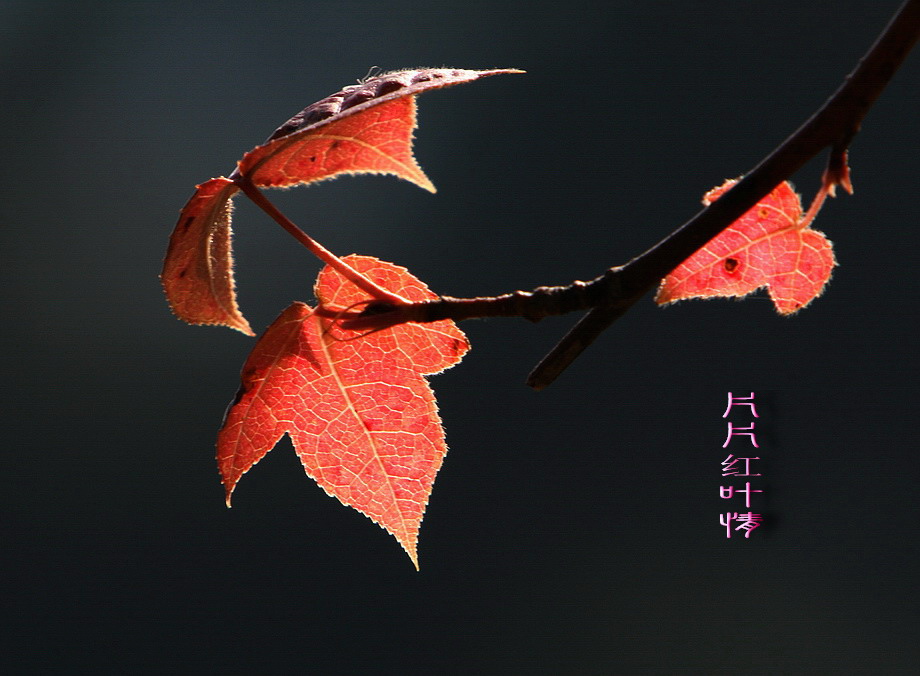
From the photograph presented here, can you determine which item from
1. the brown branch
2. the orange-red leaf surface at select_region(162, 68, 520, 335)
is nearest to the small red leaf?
the orange-red leaf surface at select_region(162, 68, 520, 335)

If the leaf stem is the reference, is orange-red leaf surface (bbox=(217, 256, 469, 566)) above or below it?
below

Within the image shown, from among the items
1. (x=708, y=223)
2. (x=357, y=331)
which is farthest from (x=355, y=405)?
(x=708, y=223)

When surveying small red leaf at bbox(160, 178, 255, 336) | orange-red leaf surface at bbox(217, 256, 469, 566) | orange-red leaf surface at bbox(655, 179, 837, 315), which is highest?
orange-red leaf surface at bbox(655, 179, 837, 315)

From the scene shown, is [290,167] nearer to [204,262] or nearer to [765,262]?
[204,262]

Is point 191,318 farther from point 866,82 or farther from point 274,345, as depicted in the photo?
point 866,82

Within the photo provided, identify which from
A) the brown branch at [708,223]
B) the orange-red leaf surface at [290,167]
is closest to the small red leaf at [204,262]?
the orange-red leaf surface at [290,167]

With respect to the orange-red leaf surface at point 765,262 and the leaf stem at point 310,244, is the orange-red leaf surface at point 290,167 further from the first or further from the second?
the orange-red leaf surface at point 765,262

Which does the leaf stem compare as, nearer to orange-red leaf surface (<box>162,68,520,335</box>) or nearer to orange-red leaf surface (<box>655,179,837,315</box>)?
orange-red leaf surface (<box>162,68,520,335</box>)
